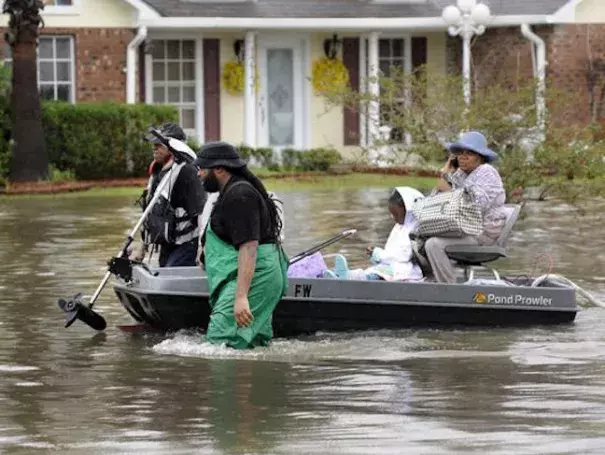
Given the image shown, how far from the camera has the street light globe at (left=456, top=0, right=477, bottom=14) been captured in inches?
1308

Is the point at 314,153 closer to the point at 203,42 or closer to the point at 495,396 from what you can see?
the point at 203,42

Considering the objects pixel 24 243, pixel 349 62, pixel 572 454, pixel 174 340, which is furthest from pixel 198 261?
pixel 349 62

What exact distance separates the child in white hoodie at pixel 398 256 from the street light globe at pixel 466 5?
19453 mm

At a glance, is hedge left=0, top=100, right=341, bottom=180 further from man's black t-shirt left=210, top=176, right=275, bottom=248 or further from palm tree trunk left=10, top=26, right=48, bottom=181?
man's black t-shirt left=210, top=176, right=275, bottom=248

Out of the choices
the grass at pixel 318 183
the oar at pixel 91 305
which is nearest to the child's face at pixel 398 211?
the oar at pixel 91 305

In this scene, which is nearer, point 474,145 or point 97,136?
point 474,145

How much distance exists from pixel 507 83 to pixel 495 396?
919 inches

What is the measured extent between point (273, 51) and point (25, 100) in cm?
748

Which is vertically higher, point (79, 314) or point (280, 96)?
point (280, 96)

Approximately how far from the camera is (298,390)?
11.2 metres

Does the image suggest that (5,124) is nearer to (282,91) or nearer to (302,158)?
(302,158)

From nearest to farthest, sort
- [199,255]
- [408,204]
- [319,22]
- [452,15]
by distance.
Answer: [199,255] < [408,204] < [452,15] < [319,22]

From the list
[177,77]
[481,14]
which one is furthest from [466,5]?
[177,77]

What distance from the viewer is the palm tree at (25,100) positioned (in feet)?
95.9
